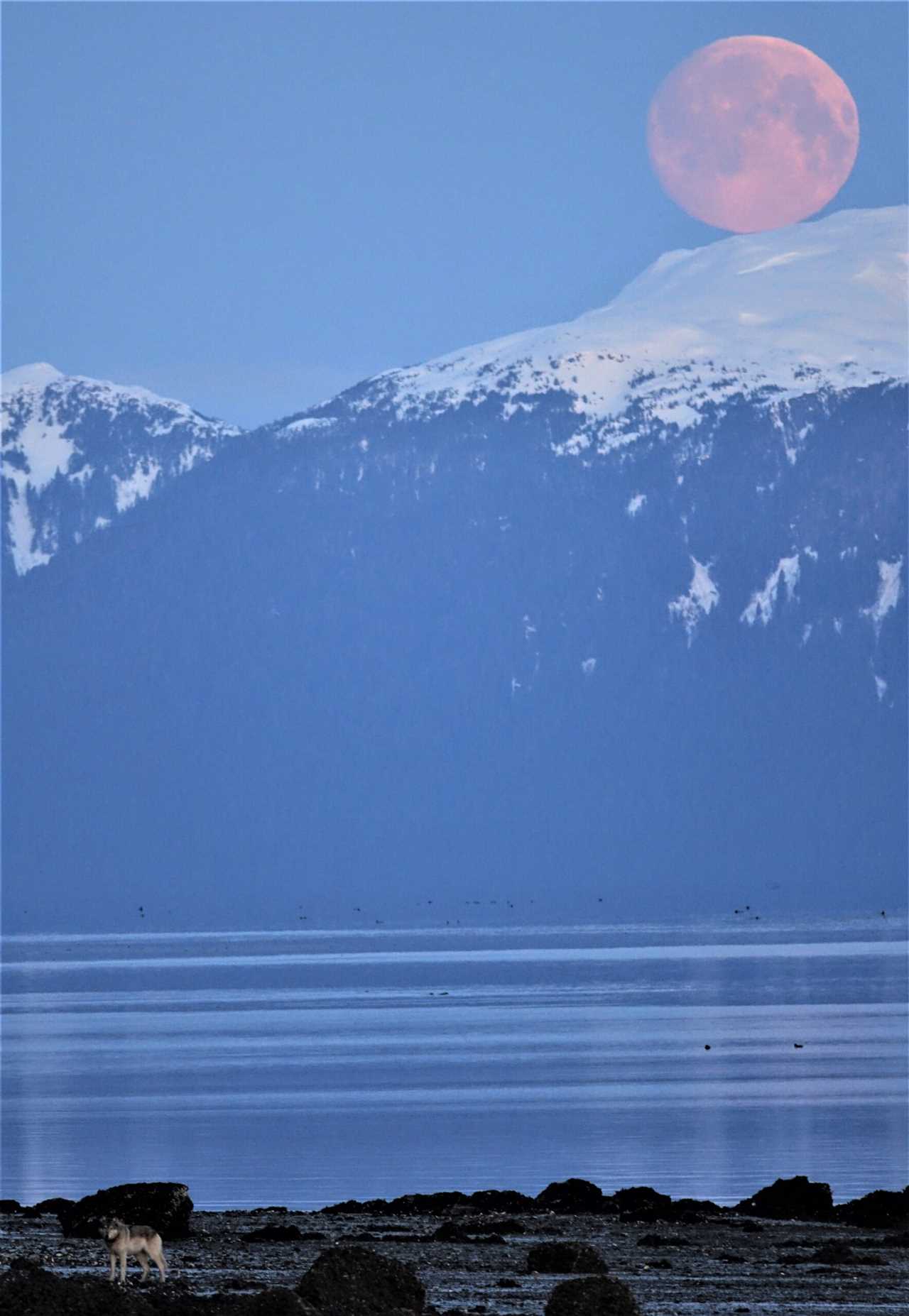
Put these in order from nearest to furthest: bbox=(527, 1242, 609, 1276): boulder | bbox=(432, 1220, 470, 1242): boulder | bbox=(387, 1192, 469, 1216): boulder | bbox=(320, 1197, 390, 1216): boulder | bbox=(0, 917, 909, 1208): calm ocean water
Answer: bbox=(527, 1242, 609, 1276): boulder → bbox=(432, 1220, 470, 1242): boulder → bbox=(320, 1197, 390, 1216): boulder → bbox=(387, 1192, 469, 1216): boulder → bbox=(0, 917, 909, 1208): calm ocean water

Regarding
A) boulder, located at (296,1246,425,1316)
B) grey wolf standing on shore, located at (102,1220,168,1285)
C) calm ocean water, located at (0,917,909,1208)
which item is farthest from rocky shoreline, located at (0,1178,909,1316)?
calm ocean water, located at (0,917,909,1208)

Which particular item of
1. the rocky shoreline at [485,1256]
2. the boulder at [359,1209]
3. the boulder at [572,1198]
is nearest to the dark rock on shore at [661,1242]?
the rocky shoreline at [485,1256]

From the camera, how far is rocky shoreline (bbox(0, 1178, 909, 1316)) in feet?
65.0

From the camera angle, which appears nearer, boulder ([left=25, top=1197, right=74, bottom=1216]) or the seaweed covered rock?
the seaweed covered rock

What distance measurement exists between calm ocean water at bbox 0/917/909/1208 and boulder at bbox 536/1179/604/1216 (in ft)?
8.79

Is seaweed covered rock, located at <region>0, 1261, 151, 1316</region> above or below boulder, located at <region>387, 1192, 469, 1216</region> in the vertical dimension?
below

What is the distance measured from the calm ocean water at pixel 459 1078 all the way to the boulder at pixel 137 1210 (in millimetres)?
8192

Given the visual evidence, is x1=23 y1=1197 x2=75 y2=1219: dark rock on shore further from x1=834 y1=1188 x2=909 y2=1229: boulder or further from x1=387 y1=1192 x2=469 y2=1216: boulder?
x1=834 y1=1188 x2=909 y2=1229: boulder

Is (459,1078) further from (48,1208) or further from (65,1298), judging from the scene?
(65,1298)

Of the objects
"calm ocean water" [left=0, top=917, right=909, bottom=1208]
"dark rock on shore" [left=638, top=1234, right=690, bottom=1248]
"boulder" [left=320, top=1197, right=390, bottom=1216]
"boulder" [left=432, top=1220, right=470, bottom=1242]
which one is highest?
"calm ocean water" [left=0, top=917, right=909, bottom=1208]

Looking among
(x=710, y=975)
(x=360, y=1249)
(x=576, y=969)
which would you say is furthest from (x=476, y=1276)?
(x=576, y=969)

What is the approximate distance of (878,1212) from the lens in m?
31.1

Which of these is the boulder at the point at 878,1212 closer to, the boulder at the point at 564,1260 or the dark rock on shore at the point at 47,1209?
the boulder at the point at 564,1260

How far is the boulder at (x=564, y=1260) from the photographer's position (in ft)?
82.5
